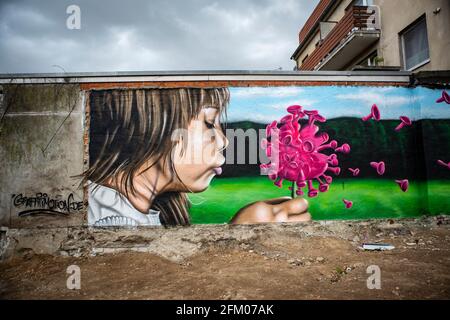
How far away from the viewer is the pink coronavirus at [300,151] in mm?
5992

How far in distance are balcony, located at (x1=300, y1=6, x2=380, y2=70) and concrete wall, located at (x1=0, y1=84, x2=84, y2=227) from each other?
962cm

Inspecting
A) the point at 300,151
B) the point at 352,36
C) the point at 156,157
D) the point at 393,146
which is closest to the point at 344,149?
the point at 300,151

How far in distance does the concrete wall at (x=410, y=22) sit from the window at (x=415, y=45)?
0.56ft

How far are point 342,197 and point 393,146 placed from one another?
5.17ft

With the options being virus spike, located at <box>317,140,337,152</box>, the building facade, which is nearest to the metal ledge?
virus spike, located at <box>317,140,337,152</box>

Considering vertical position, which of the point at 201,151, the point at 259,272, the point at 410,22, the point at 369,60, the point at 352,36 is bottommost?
the point at 259,272

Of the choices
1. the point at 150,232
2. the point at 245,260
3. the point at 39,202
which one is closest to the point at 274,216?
the point at 245,260

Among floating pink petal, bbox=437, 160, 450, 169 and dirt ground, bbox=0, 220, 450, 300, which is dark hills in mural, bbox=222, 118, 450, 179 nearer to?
floating pink petal, bbox=437, 160, 450, 169

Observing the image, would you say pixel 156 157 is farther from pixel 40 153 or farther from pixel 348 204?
pixel 348 204

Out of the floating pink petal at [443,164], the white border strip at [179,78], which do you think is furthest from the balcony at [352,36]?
the floating pink petal at [443,164]

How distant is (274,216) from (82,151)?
4.13 m

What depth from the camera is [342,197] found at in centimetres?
598

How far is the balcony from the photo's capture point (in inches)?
418

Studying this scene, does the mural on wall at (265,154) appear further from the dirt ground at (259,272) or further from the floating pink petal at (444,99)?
the dirt ground at (259,272)
